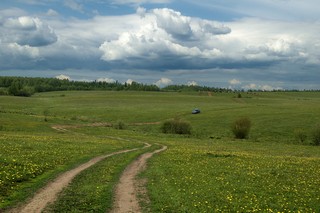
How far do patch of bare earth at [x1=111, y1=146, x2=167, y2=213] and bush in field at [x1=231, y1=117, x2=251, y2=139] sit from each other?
53549 mm

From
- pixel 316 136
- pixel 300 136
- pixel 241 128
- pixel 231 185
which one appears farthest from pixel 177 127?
pixel 231 185

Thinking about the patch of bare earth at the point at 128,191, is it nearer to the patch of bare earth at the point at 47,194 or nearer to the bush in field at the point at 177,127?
the patch of bare earth at the point at 47,194

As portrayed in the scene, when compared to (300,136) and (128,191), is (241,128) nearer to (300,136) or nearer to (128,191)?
(300,136)

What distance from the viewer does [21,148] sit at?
120 feet

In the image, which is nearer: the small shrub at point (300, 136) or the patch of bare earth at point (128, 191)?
the patch of bare earth at point (128, 191)

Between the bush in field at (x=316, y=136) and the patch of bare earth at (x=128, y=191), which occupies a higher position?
the patch of bare earth at (x=128, y=191)

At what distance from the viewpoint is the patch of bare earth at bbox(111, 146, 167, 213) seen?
Answer: 58.6 feet

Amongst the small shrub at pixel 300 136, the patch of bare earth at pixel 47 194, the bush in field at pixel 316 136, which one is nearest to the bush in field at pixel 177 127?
the small shrub at pixel 300 136

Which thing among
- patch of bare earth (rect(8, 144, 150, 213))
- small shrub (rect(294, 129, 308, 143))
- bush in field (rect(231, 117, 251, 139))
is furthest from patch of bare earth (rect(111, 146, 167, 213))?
small shrub (rect(294, 129, 308, 143))

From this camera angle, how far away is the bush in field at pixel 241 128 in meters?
80.9

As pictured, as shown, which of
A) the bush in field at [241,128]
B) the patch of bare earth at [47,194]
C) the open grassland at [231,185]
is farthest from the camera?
the bush in field at [241,128]

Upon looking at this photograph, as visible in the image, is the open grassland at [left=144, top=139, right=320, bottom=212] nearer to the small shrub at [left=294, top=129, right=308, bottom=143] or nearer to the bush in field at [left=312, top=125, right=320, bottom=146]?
the bush in field at [left=312, top=125, right=320, bottom=146]

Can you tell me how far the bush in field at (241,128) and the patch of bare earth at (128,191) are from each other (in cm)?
5355

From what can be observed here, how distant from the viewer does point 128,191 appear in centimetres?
2136
